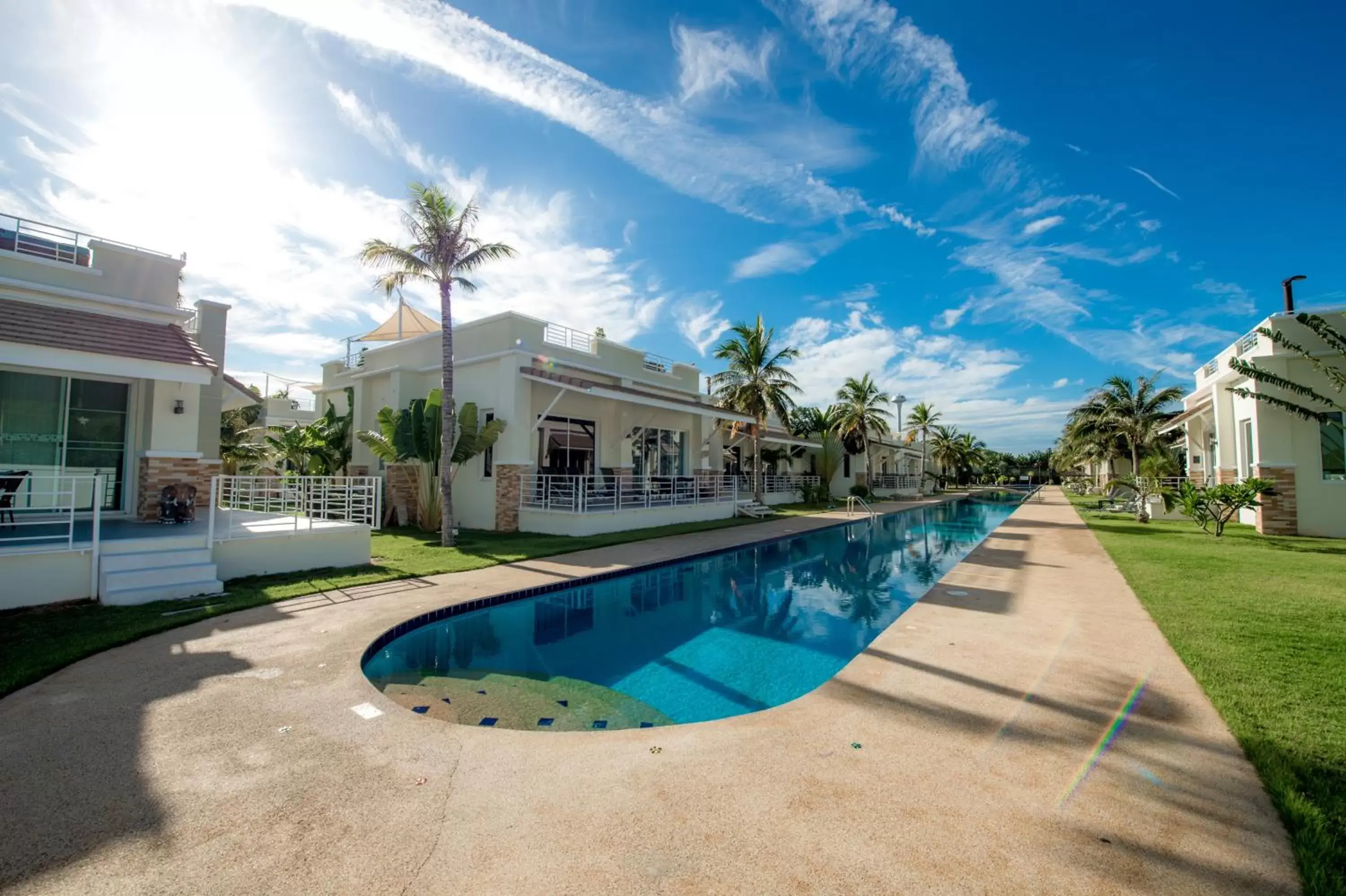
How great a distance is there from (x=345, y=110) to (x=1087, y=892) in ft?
45.5

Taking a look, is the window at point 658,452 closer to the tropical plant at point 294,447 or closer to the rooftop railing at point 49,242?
the tropical plant at point 294,447

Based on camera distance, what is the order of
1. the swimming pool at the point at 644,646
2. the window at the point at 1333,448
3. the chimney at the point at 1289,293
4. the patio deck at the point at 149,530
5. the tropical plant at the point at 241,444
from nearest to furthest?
the swimming pool at the point at 644,646 → the patio deck at the point at 149,530 → the window at the point at 1333,448 → the chimney at the point at 1289,293 → the tropical plant at the point at 241,444

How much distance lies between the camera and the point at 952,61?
11.4 metres

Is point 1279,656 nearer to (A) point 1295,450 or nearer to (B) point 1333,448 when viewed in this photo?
(A) point 1295,450

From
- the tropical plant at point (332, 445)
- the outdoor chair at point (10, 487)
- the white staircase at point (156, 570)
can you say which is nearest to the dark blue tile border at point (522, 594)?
the white staircase at point (156, 570)

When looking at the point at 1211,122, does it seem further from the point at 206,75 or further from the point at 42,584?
the point at 42,584

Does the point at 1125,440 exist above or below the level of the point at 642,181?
below

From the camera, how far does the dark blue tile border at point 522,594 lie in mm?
6391

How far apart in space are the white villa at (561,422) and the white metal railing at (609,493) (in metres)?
0.05

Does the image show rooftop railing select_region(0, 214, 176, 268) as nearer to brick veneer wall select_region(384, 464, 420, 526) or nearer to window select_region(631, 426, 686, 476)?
brick veneer wall select_region(384, 464, 420, 526)

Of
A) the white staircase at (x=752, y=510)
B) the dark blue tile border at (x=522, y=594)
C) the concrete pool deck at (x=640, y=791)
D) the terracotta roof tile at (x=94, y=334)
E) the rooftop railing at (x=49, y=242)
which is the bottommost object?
the dark blue tile border at (x=522, y=594)

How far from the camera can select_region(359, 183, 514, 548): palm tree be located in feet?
40.7

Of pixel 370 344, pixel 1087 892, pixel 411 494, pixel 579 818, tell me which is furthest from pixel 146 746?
pixel 370 344

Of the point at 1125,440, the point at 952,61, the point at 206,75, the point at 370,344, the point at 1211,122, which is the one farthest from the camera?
the point at 1125,440
